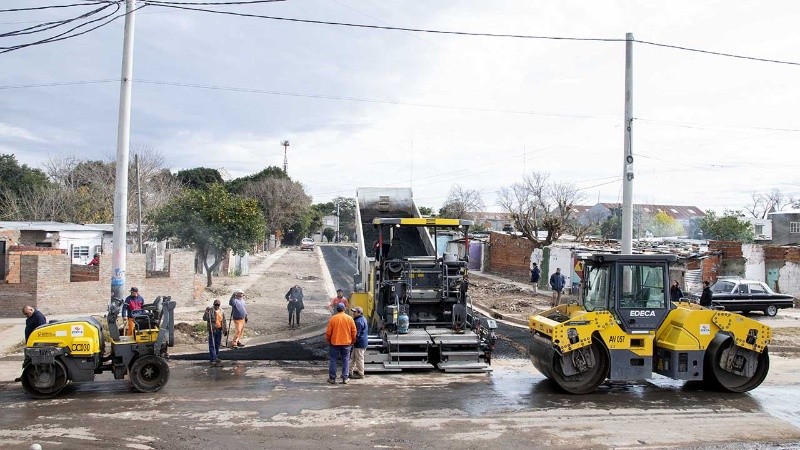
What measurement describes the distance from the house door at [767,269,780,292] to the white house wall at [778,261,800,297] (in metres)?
0.14

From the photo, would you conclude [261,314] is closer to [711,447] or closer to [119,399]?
[119,399]

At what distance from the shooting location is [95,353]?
10859 millimetres

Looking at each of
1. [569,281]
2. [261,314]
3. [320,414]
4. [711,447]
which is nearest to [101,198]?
[261,314]

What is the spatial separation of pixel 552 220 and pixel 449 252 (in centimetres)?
2239

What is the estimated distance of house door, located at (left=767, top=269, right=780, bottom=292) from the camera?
89.6ft

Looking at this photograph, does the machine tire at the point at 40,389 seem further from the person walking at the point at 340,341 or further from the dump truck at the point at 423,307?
the dump truck at the point at 423,307

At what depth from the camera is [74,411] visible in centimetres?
970

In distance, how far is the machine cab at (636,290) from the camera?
1130cm

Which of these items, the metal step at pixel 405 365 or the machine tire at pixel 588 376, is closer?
the machine tire at pixel 588 376

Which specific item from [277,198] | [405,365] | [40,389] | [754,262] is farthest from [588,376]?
[277,198]

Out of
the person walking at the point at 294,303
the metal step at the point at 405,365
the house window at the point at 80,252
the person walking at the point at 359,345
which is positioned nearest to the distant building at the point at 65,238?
the house window at the point at 80,252

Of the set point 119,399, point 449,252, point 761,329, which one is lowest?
point 119,399

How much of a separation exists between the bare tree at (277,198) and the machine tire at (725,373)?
5846cm

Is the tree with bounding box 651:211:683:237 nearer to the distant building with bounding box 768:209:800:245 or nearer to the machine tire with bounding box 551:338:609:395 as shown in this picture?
the distant building with bounding box 768:209:800:245
